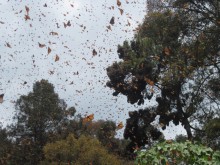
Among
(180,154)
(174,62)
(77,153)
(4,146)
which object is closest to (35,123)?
(4,146)

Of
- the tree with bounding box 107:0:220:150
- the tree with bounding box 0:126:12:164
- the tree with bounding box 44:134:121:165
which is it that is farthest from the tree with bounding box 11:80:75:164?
the tree with bounding box 107:0:220:150

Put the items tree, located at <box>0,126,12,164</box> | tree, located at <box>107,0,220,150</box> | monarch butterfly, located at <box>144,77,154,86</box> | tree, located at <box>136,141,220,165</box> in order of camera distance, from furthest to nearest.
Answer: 1. tree, located at <box>0,126,12,164</box>
2. monarch butterfly, located at <box>144,77,154,86</box>
3. tree, located at <box>107,0,220,150</box>
4. tree, located at <box>136,141,220,165</box>

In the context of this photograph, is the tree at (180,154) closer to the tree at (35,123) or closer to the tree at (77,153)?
the tree at (77,153)

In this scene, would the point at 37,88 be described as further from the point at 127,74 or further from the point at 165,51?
the point at 165,51

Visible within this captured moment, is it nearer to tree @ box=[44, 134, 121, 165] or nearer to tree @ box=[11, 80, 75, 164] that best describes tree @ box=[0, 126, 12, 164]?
tree @ box=[11, 80, 75, 164]

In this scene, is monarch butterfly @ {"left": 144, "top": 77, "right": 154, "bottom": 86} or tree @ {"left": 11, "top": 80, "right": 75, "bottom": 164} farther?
tree @ {"left": 11, "top": 80, "right": 75, "bottom": 164}

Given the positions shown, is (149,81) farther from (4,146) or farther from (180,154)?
(180,154)
